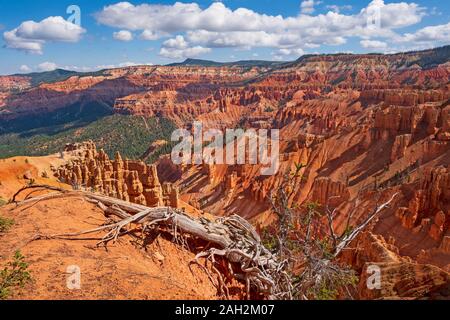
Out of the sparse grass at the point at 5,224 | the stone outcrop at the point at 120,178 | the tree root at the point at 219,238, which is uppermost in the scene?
the sparse grass at the point at 5,224

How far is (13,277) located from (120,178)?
91.6ft

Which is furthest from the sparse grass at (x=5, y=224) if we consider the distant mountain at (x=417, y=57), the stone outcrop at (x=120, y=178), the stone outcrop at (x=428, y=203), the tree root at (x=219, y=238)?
the distant mountain at (x=417, y=57)

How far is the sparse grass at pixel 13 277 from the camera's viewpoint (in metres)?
6.60

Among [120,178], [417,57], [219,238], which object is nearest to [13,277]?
[219,238]

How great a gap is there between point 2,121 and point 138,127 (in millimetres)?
82103

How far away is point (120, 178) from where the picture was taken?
3431cm

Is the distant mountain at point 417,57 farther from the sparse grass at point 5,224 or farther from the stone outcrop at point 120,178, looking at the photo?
the sparse grass at point 5,224

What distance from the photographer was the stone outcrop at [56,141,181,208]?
3175 cm

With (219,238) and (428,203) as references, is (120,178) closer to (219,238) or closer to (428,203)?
(219,238)

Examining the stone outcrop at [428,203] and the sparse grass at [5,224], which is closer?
the sparse grass at [5,224]

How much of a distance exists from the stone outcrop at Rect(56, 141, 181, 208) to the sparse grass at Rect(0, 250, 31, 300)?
22.7 metres

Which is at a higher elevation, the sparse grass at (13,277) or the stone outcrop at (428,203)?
the sparse grass at (13,277)

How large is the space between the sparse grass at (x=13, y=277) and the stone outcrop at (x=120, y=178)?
22.7 metres
